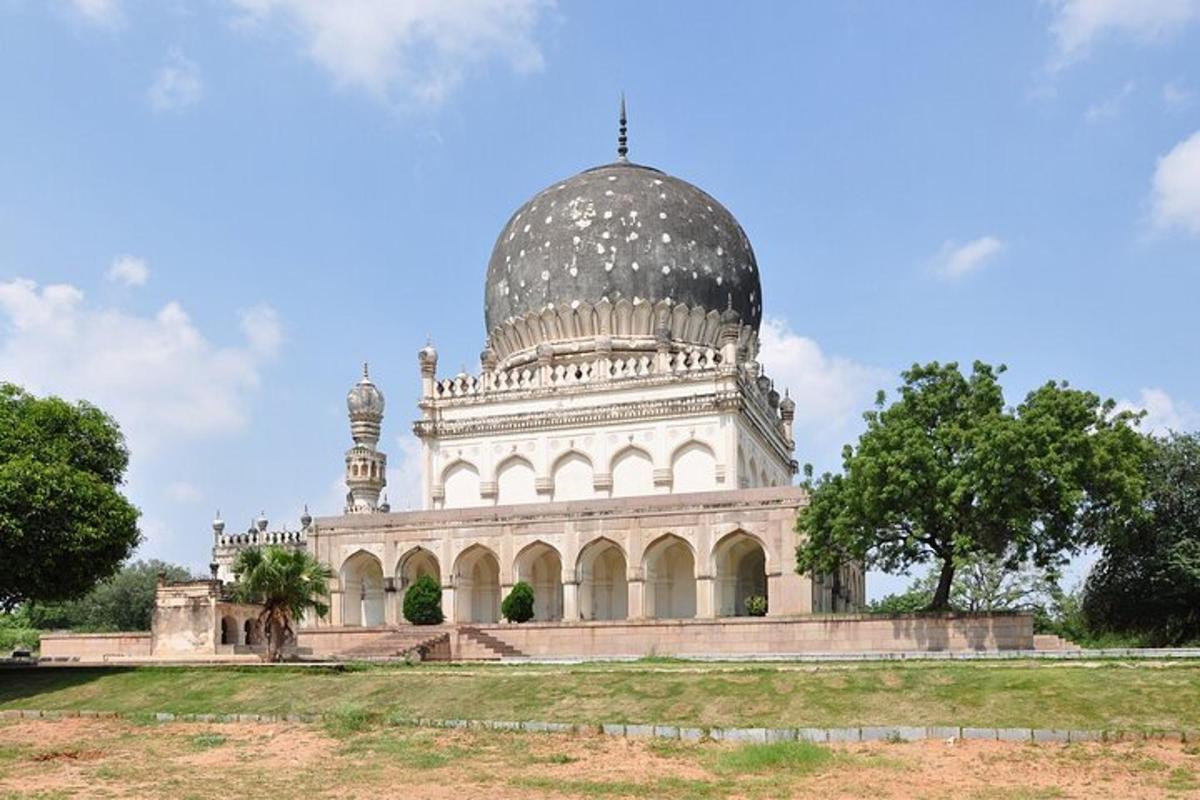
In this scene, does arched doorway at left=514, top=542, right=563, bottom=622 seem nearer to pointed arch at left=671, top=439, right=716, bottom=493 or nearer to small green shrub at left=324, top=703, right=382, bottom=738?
pointed arch at left=671, top=439, right=716, bottom=493

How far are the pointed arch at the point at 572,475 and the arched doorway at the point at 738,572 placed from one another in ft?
17.9

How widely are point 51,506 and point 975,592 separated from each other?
30.5 meters

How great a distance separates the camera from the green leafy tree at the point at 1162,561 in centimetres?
2544

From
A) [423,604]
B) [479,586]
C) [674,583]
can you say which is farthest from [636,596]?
[479,586]

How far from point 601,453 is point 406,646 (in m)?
11.0

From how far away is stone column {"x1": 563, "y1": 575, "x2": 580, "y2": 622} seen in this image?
31328 millimetres

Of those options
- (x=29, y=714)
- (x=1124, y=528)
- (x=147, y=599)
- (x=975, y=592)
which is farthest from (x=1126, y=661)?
(x=147, y=599)

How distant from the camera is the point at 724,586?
31.6 m

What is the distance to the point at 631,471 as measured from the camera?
36.0 meters

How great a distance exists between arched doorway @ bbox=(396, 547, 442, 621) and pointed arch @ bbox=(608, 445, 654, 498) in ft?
17.9

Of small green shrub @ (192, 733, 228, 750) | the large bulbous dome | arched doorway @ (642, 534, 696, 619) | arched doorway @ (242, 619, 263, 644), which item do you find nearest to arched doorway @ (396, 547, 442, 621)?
arched doorway @ (242, 619, 263, 644)

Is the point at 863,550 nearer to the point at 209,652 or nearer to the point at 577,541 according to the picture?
the point at 577,541

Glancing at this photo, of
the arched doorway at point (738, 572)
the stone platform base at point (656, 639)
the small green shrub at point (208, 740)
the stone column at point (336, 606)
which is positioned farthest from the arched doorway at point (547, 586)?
the small green shrub at point (208, 740)

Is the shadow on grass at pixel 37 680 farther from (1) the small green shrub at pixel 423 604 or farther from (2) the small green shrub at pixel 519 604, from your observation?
(2) the small green shrub at pixel 519 604
